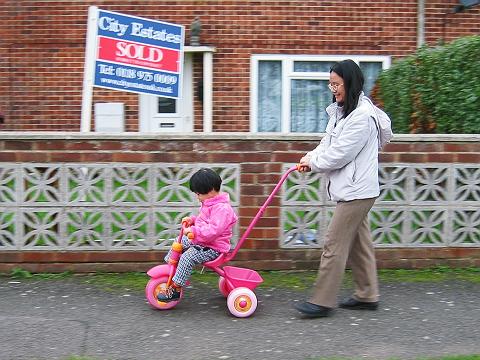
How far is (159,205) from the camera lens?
5852 mm

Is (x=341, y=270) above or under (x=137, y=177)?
under

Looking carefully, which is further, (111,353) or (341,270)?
(341,270)

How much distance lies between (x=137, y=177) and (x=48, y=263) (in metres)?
1.05

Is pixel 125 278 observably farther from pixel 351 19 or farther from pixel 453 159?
pixel 351 19

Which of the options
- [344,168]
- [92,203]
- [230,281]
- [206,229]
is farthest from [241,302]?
[92,203]

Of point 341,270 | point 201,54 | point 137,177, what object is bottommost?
point 341,270

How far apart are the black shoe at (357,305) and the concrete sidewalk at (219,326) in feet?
0.16

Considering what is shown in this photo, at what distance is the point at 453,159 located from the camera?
5949mm

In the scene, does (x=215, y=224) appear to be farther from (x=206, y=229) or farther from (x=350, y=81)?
(x=350, y=81)

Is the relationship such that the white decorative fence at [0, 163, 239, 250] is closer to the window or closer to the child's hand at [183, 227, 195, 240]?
the child's hand at [183, 227, 195, 240]

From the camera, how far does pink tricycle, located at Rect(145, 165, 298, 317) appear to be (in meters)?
4.98

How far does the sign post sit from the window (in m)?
4.28

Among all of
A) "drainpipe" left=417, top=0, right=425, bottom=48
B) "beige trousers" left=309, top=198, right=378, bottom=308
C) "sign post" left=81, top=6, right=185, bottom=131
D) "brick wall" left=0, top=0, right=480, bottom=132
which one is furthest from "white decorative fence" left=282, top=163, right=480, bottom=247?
"drainpipe" left=417, top=0, right=425, bottom=48

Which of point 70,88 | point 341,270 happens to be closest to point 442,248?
point 341,270
